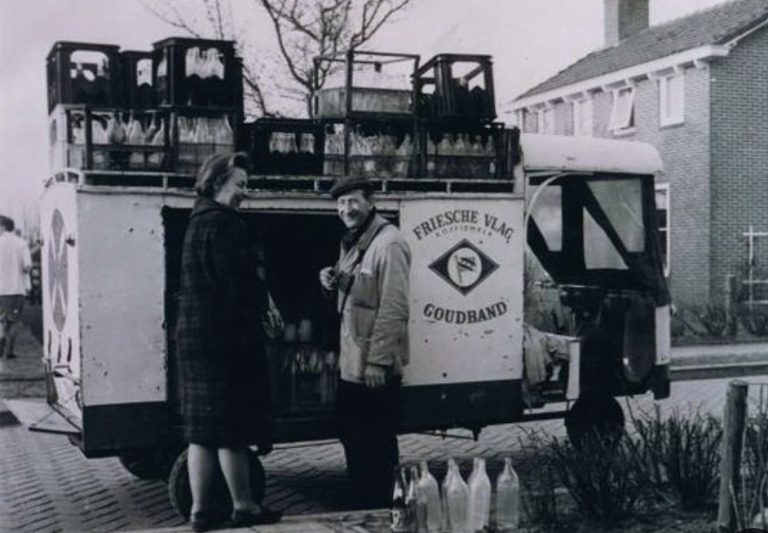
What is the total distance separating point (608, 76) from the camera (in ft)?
77.5

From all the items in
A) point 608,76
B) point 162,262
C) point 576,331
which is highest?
point 608,76

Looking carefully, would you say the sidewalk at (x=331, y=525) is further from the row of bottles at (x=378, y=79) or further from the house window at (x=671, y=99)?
the house window at (x=671, y=99)

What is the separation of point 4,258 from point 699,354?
30.7ft

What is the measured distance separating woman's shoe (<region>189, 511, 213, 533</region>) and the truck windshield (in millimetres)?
3795

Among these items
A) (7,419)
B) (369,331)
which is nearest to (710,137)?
(7,419)

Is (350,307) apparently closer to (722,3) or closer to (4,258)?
(4,258)

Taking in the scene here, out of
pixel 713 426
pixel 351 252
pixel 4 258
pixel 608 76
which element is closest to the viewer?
pixel 713 426

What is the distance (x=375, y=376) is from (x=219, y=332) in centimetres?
96

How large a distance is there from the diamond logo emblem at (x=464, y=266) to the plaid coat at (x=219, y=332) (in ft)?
5.90

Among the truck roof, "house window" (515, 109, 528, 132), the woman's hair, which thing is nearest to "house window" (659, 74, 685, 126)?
"house window" (515, 109, 528, 132)

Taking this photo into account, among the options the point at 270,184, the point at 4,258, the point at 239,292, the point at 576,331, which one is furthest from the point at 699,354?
the point at 239,292

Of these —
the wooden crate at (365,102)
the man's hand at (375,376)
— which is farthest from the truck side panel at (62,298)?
the wooden crate at (365,102)

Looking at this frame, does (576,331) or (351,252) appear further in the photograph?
(576,331)

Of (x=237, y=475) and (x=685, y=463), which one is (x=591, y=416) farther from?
(x=237, y=475)
